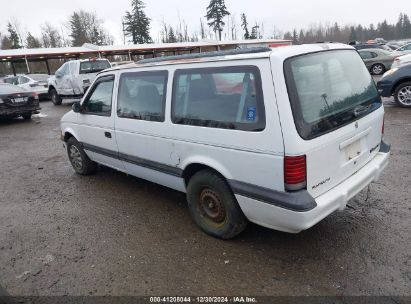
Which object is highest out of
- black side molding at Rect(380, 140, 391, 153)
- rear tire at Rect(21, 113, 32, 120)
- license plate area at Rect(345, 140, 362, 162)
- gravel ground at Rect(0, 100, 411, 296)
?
license plate area at Rect(345, 140, 362, 162)

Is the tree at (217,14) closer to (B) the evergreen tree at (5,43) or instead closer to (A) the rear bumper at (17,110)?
(B) the evergreen tree at (5,43)

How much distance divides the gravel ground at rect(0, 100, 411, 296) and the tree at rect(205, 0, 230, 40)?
77.7 meters

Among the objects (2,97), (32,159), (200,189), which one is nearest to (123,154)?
(200,189)

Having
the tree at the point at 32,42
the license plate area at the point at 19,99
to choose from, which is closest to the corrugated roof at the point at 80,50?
the license plate area at the point at 19,99

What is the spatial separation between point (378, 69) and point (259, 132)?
18097 millimetres

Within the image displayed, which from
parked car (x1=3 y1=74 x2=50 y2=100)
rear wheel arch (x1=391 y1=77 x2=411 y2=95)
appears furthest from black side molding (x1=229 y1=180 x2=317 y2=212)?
parked car (x1=3 y1=74 x2=50 y2=100)

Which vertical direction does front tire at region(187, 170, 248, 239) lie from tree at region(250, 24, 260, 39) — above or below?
below

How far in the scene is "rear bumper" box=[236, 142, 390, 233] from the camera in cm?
280

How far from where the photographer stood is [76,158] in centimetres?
588

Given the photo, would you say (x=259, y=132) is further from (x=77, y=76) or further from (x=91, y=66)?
(x=91, y=66)

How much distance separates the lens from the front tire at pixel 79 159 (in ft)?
18.6

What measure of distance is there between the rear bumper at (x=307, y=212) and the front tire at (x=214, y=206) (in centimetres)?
16

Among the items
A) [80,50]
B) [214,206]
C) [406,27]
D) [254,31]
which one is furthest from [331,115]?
[406,27]

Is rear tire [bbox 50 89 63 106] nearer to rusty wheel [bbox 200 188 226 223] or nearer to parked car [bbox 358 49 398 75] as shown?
rusty wheel [bbox 200 188 226 223]
